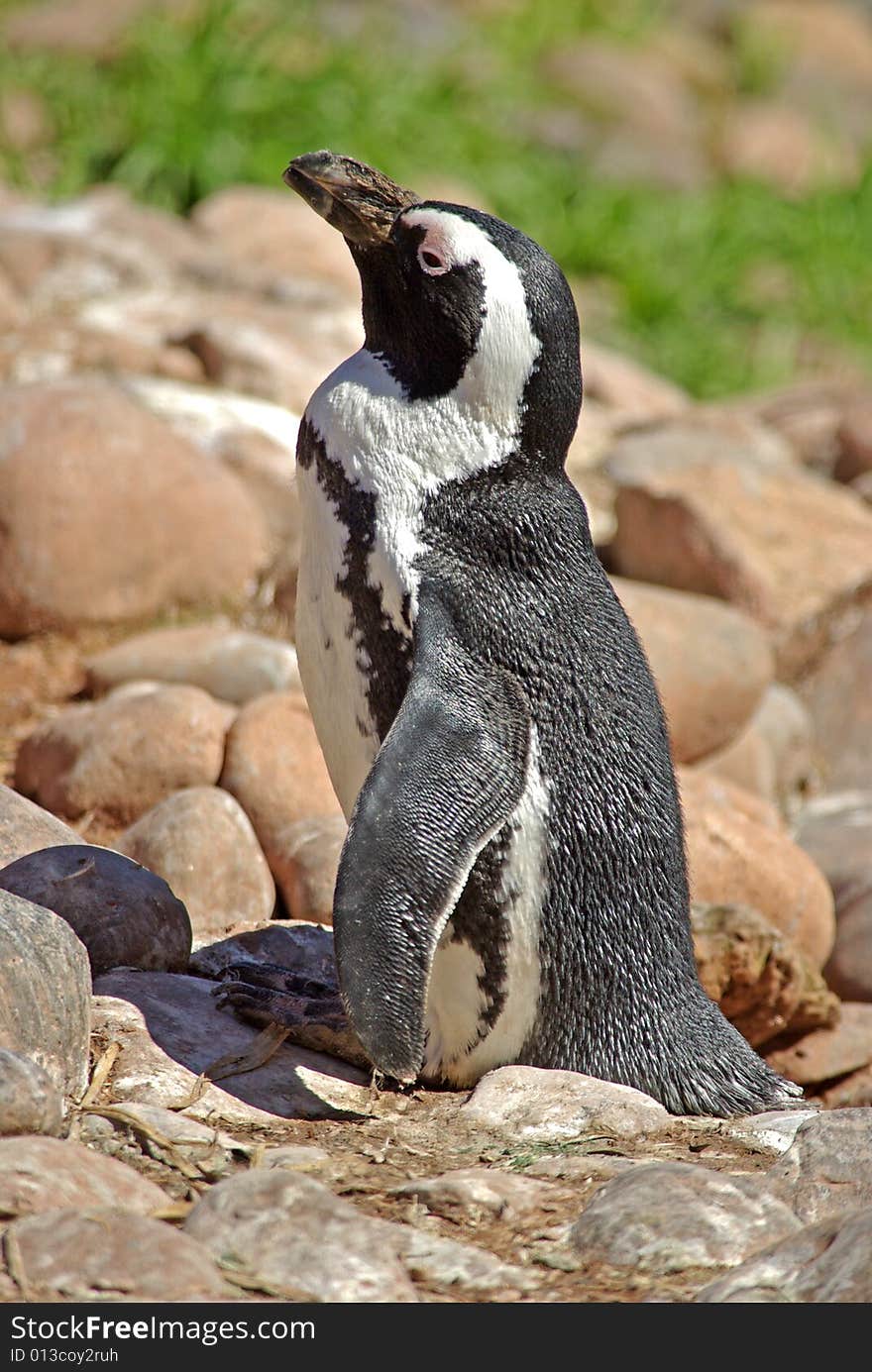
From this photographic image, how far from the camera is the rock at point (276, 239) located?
32.0 ft

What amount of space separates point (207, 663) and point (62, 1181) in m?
3.63

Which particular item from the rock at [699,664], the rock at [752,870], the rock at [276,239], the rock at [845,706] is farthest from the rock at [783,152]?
the rock at [752,870]

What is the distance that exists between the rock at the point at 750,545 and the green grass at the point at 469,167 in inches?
152

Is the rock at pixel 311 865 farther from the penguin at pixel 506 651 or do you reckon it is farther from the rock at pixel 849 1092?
the rock at pixel 849 1092

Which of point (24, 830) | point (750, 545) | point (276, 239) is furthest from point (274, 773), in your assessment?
point (276, 239)

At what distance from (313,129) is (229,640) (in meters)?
6.66

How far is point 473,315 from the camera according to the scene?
3.20m

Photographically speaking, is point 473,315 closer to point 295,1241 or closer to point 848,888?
point 295,1241

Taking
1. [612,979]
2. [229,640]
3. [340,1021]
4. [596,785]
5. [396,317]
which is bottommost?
[229,640]

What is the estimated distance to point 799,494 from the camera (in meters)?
7.88

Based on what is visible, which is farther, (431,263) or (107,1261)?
(431,263)

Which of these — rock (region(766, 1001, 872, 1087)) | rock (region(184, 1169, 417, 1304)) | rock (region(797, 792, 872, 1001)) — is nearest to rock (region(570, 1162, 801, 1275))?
rock (region(184, 1169, 417, 1304))

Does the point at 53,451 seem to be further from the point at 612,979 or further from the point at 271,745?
the point at 612,979
